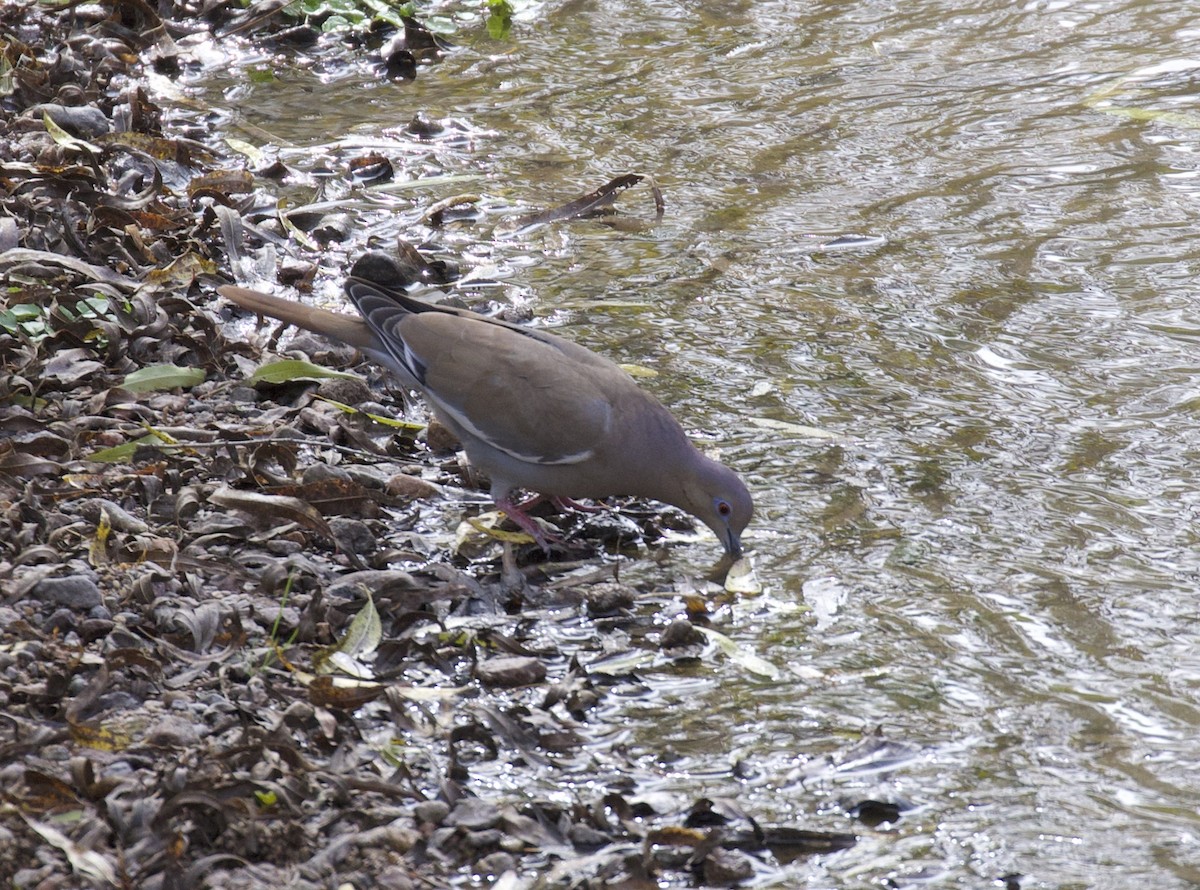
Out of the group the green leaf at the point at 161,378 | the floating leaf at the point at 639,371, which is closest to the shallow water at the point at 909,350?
the floating leaf at the point at 639,371

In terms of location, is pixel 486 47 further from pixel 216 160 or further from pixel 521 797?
pixel 521 797

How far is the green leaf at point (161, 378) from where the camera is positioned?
5160 millimetres

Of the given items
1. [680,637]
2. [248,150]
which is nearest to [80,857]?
[680,637]

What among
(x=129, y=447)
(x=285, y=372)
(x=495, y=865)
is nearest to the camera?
(x=495, y=865)

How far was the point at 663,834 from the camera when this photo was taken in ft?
11.0

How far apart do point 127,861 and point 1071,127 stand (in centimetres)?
682

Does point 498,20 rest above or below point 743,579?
above

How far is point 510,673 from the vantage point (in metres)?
3.97

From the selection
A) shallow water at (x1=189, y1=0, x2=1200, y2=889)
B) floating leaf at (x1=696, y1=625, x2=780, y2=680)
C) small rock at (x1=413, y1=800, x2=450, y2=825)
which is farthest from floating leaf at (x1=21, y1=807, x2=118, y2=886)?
floating leaf at (x1=696, y1=625, x2=780, y2=680)

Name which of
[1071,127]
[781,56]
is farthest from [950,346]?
[781,56]

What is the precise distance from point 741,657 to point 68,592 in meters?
1.96

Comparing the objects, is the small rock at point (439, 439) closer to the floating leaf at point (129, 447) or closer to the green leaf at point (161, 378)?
the green leaf at point (161, 378)

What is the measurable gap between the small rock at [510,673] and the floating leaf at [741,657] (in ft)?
1.86

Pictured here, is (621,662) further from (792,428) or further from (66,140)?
(66,140)
